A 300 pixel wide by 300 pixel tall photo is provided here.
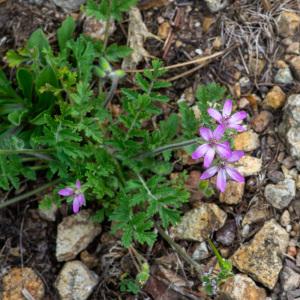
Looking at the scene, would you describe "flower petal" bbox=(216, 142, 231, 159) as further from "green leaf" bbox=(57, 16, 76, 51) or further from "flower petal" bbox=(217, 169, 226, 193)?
"green leaf" bbox=(57, 16, 76, 51)

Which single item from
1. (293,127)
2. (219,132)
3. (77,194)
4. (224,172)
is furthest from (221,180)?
(77,194)

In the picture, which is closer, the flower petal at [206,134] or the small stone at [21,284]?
the flower petal at [206,134]

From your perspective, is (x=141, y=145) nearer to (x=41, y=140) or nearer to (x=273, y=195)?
(x=41, y=140)

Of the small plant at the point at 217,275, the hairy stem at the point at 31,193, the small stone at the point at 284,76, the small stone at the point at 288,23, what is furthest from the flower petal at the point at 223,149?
the small stone at the point at 288,23

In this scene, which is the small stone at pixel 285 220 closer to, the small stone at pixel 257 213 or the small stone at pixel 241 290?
the small stone at pixel 257 213

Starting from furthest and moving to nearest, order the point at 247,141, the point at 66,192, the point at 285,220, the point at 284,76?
the point at 284,76 → the point at 247,141 → the point at 285,220 → the point at 66,192

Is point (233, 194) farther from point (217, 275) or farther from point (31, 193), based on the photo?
point (31, 193)

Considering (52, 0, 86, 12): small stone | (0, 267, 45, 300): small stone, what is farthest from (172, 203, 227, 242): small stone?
(52, 0, 86, 12): small stone
